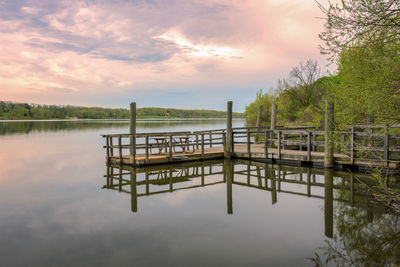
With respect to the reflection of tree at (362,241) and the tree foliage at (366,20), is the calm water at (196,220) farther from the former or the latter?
the tree foliage at (366,20)

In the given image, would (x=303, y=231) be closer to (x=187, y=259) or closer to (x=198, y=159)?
(x=187, y=259)

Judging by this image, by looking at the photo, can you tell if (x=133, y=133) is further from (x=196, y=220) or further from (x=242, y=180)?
(x=196, y=220)

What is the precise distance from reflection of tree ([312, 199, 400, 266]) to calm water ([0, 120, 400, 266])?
2cm

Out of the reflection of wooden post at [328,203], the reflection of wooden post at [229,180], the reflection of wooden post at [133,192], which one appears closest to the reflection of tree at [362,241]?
the reflection of wooden post at [328,203]

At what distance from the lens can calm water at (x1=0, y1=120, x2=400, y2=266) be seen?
615 cm

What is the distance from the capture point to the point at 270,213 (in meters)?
8.86

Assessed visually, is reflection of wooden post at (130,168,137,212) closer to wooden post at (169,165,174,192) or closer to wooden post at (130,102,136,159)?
wooden post at (130,102,136,159)

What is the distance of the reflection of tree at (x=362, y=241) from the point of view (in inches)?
229

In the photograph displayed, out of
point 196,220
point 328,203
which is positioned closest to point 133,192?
point 196,220

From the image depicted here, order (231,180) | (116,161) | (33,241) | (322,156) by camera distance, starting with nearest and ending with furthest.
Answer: (33,241) → (231,180) → (322,156) → (116,161)

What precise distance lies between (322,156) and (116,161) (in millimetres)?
10941

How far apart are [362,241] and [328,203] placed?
9.86ft

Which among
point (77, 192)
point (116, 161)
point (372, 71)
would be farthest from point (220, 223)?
point (116, 161)

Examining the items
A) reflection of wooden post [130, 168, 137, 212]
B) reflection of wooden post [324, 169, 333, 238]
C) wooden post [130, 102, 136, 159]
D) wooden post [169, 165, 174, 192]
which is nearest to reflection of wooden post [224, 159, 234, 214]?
wooden post [169, 165, 174, 192]
